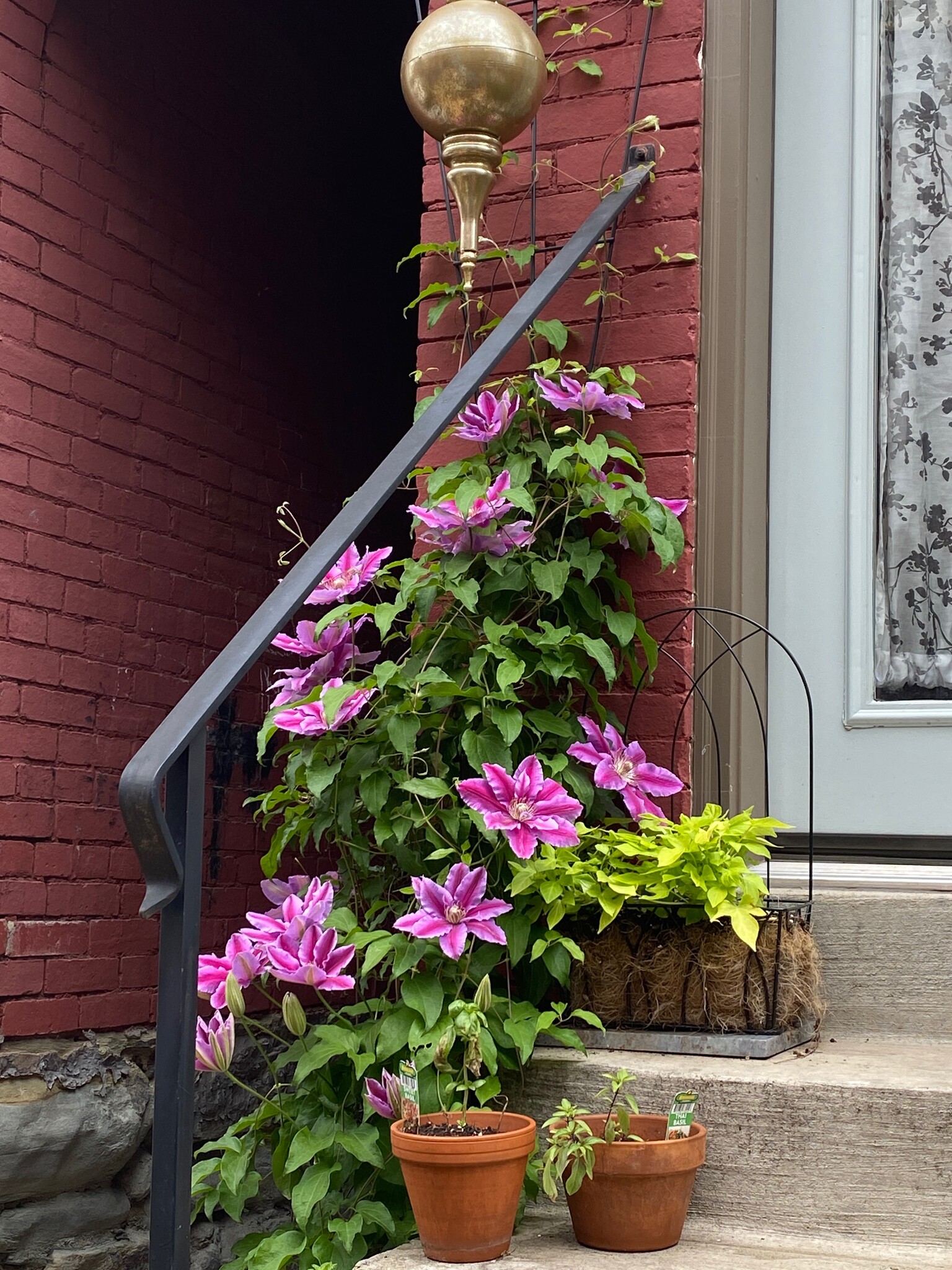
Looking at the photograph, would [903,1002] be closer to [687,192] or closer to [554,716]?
[554,716]

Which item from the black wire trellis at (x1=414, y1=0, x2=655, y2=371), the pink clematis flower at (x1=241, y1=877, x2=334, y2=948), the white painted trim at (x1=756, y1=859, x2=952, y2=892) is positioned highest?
the black wire trellis at (x1=414, y1=0, x2=655, y2=371)

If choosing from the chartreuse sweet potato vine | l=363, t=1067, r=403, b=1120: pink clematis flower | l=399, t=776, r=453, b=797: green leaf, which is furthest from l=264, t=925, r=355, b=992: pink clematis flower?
l=399, t=776, r=453, b=797: green leaf

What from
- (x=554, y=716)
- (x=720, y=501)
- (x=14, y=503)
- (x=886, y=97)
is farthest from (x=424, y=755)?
(x=886, y=97)

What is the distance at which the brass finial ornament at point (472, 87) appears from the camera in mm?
2041

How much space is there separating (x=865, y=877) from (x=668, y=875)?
579 mm

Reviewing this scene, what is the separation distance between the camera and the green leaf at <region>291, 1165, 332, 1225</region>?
1.62 metres

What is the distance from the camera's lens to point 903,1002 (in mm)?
Result: 1949

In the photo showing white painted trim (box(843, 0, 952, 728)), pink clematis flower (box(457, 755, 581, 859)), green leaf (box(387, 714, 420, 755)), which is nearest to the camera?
pink clematis flower (box(457, 755, 581, 859))

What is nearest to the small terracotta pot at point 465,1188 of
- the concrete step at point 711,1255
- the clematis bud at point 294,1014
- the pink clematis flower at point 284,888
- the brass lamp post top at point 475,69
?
the concrete step at point 711,1255

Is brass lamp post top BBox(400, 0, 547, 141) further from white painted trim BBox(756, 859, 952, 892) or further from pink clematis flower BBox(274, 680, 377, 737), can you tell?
white painted trim BBox(756, 859, 952, 892)

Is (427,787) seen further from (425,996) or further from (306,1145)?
(306,1145)

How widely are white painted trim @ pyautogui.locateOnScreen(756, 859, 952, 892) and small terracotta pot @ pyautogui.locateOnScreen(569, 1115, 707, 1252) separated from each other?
0.74m

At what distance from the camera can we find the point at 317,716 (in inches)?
72.4

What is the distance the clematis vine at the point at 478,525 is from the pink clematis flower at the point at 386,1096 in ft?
2.48
